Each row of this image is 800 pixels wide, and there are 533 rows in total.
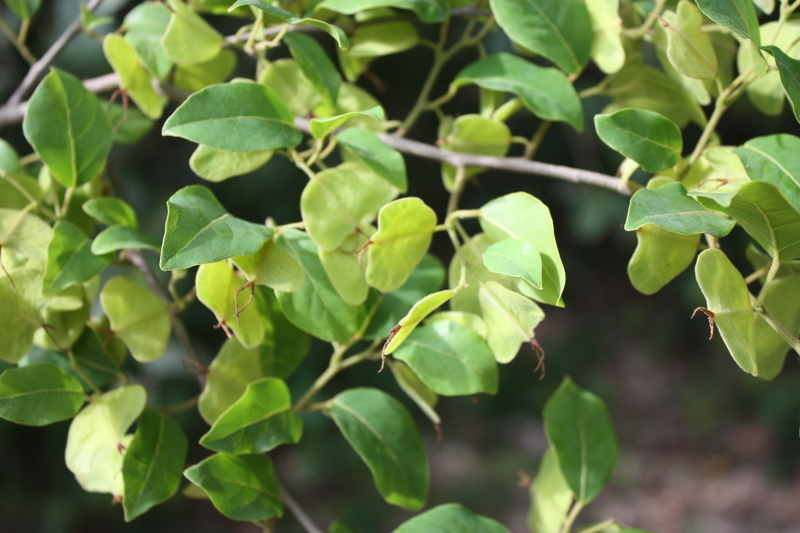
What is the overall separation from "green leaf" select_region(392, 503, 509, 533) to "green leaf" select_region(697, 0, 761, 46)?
37 centimetres

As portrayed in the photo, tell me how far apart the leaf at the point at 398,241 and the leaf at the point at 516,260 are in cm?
6

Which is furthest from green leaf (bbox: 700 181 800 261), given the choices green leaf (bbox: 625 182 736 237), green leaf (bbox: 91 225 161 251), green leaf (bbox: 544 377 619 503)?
green leaf (bbox: 91 225 161 251)

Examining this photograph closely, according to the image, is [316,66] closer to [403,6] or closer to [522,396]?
[403,6]

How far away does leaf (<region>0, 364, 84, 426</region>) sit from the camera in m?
0.43

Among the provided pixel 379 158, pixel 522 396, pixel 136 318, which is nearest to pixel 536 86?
pixel 379 158

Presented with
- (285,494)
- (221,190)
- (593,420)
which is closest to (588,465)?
(593,420)

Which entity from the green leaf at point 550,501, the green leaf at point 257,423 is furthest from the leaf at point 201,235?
the green leaf at point 550,501

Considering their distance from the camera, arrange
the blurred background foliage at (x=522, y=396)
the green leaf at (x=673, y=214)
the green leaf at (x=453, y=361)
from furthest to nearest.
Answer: the blurred background foliage at (x=522, y=396)
the green leaf at (x=453, y=361)
the green leaf at (x=673, y=214)

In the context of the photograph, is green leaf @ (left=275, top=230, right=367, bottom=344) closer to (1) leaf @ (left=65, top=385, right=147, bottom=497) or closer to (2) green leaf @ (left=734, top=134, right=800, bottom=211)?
(1) leaf @ (left=65, top=385, right=147, bottom=497)

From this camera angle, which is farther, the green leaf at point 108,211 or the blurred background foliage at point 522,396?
the blurred background foliage at point 522,396

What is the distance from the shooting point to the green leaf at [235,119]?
40 cm

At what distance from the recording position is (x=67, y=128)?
485 millimetres

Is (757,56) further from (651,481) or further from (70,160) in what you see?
(651,481)

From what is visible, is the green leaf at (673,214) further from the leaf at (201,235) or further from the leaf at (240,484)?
the leaf at (240,484)
